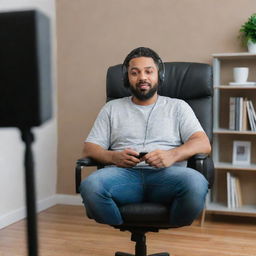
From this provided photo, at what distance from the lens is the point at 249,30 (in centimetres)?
299

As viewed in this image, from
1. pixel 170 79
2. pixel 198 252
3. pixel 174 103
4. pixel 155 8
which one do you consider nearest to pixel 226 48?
pixel 155 8

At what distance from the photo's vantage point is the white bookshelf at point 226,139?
300cm

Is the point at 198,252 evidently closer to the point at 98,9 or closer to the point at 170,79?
the point at 170,79

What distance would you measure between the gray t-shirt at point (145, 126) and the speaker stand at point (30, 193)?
1596 millimetres

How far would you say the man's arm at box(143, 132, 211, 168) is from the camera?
200 centimetres

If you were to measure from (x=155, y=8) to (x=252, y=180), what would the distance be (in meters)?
1.39

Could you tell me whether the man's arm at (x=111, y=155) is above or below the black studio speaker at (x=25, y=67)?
below

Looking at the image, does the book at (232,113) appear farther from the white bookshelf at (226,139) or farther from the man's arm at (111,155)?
the man's arm at (111,155)

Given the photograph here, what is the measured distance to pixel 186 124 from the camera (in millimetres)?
2244

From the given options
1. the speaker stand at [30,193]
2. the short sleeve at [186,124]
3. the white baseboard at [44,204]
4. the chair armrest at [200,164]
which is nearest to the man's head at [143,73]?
the short sleeve at [186,124]

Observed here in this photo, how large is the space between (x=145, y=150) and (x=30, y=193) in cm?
167

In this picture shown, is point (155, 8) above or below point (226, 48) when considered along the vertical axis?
above

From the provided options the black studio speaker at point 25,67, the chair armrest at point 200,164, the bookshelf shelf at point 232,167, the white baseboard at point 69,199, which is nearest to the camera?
the black studio speaker at point 25,67

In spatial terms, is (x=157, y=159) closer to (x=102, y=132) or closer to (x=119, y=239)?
(x=102, y=132)
